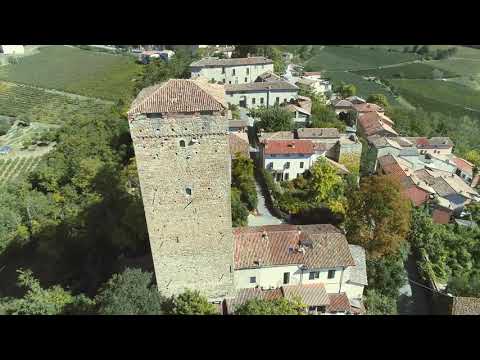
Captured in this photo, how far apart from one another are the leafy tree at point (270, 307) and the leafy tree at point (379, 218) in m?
7.14

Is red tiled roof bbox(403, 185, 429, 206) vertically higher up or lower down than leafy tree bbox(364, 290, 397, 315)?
higher up

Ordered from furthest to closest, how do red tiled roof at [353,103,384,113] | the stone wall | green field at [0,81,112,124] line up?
1. green field at [0,81,112,124]
2. red tiled roof at [353,103,384,113]
3. the stone wall

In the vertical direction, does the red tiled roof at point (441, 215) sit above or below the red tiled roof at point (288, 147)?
below

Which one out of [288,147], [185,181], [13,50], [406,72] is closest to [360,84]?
[406,72]

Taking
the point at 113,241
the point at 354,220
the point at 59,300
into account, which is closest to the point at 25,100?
the point at 113,241

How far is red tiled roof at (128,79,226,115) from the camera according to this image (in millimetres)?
13688

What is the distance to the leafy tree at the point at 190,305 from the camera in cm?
1605

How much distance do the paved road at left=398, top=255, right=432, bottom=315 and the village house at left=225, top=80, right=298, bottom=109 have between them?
2399 cm

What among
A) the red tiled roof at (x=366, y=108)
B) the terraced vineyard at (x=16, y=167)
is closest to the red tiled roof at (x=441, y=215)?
the red tiled roof at (x=366, y=108)

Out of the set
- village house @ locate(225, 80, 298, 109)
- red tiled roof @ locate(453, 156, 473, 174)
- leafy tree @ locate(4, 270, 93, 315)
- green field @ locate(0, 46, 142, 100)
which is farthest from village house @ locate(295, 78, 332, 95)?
leafy tree @ locate(4, 270, 93, 315)

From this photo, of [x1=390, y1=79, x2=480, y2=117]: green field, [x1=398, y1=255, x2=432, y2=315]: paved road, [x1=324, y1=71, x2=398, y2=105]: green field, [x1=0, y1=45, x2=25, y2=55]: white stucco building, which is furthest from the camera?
[x1=0, y1=45, x2=25, y2=55]: white stucco building

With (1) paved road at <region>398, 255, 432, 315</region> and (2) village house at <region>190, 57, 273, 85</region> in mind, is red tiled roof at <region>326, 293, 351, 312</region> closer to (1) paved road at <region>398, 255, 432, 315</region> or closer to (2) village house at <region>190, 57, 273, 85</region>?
(1) paved road at <region>398, 255, 432, 315</region>

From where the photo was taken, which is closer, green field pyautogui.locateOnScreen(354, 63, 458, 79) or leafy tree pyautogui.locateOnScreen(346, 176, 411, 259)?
leafy tree pyautogui.locateOnScreen(346, 176, 411, 259)

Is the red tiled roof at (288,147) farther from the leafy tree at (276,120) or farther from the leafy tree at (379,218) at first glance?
the leafy tree at (379,218)
